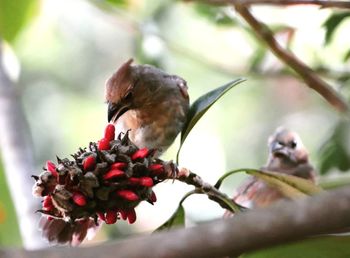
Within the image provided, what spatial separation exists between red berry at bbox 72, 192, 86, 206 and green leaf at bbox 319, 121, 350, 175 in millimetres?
970

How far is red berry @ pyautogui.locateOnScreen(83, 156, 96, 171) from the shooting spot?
1.14 m

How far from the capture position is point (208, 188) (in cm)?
125

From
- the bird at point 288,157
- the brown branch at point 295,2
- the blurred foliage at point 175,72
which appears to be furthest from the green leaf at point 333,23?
the bird at point 288,157

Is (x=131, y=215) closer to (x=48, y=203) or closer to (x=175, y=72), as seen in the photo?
(x=48, y=203)

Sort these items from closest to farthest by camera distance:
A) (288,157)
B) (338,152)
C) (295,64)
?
(295,64)
(338,152)
(288,157)

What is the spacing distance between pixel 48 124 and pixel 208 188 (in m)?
3.06

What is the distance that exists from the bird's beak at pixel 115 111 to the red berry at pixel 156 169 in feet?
1.43

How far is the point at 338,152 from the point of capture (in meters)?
1.92

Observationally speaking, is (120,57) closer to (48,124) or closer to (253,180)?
(48,124)

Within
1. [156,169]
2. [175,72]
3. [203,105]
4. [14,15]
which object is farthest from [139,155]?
[175,72]

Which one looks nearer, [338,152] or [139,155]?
[139,155]

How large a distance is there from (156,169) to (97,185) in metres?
0.12

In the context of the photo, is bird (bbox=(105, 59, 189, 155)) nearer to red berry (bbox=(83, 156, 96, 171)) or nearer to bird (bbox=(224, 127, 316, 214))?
red berry (bbox=(83, 156, 96, 171))

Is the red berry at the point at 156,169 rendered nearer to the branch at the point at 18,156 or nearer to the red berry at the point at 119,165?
the red berry at the point at 119,165
